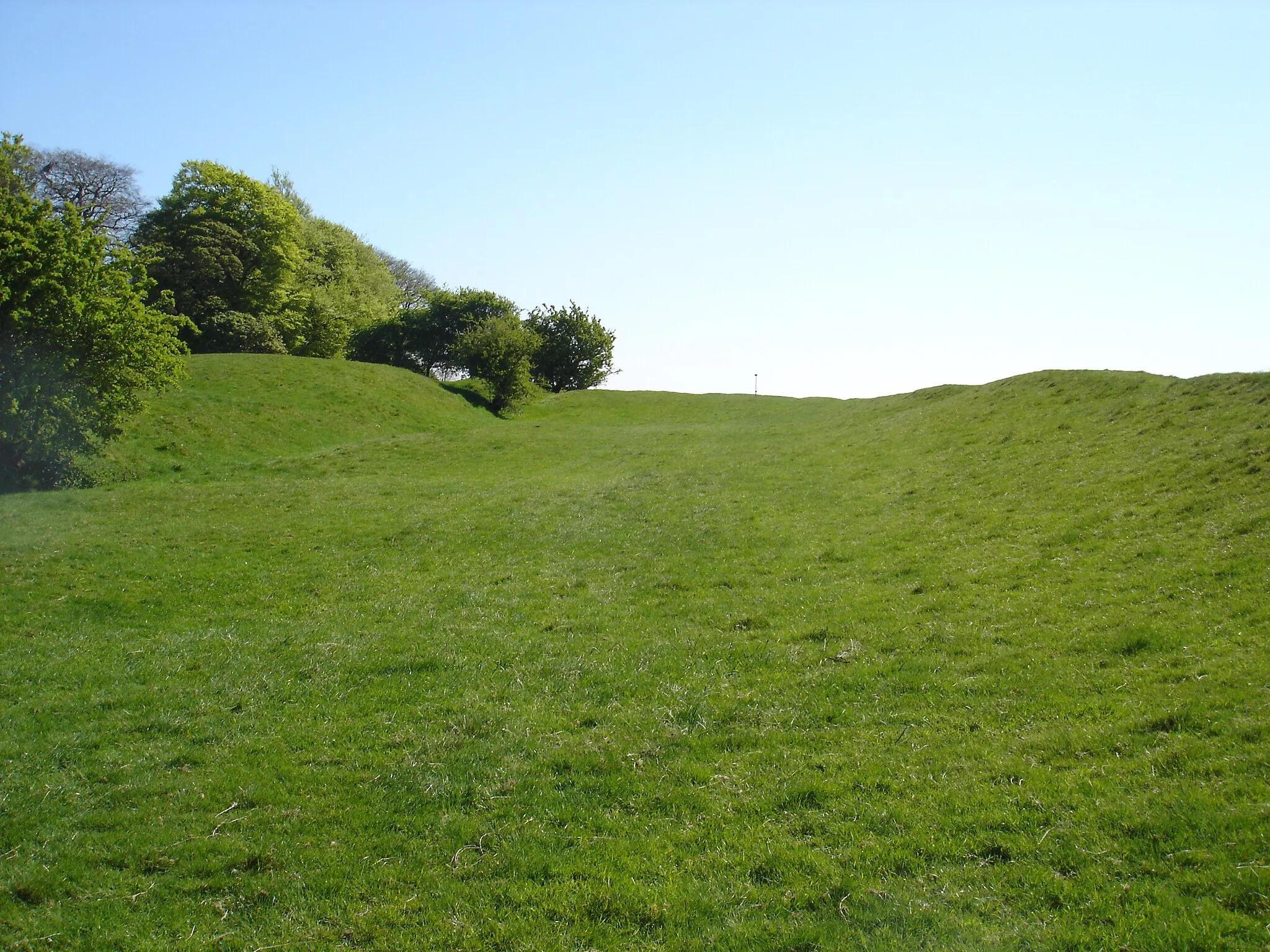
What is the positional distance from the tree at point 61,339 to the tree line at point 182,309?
0.05m

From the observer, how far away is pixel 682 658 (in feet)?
45.0

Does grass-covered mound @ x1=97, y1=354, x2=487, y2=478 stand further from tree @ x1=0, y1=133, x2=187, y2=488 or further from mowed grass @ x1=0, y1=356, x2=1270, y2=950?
mowed grass @ x1=0, y1=356, x2=1270, y2=950

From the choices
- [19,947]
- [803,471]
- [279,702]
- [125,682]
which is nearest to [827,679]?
[279,702]

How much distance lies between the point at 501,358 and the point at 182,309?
2932 cm

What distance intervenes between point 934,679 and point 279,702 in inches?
393

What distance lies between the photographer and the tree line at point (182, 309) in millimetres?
28406

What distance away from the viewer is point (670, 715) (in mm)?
11391

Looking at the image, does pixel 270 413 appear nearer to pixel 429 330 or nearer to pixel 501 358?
pixel 501 358

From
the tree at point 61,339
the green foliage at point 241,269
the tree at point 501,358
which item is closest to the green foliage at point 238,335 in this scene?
the green foliage at point 241,269

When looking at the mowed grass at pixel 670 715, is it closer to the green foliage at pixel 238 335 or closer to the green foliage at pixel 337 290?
the green foliage at pixel 238 335

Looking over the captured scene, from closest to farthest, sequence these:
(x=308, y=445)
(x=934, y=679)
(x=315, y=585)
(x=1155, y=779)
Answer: (x=1155, y=779) → (x=934, y=679) → (x=315, y=585) → (x=308, y=445)

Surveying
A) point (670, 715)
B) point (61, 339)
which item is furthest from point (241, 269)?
point (670, 715)

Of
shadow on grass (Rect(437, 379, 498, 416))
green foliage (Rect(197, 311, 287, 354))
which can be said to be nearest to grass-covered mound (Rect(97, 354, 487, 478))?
shadow on grass (Rect(437, 379, 498, 416))

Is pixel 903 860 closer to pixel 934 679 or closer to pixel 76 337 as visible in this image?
pixel 934 679
